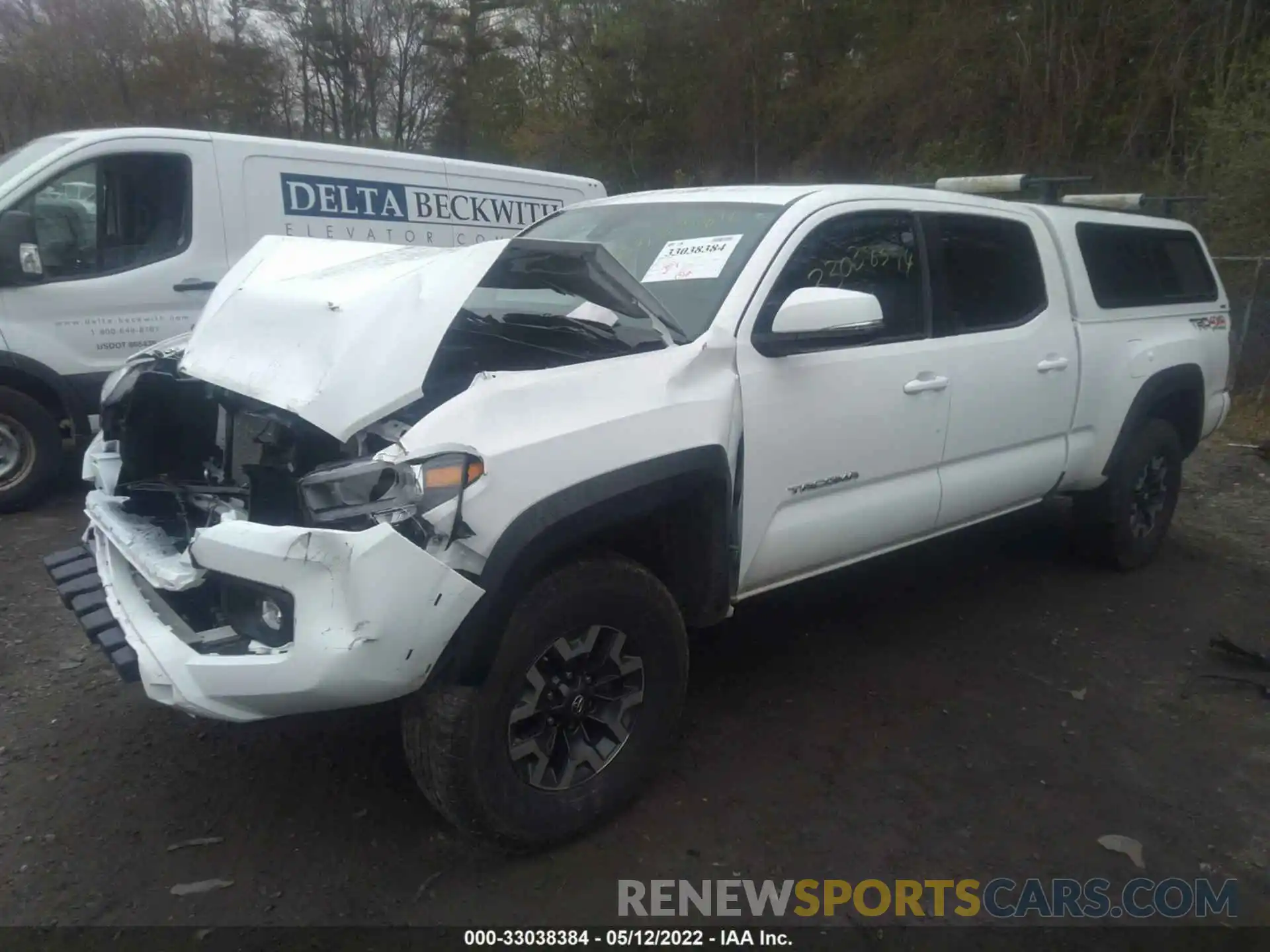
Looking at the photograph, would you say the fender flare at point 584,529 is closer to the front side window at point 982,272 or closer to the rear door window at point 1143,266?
the front side window at point 982,272

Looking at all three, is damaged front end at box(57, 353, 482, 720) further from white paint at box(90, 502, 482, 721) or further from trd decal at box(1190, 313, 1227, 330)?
trd decal at box(1190, 313, 1227, 330)

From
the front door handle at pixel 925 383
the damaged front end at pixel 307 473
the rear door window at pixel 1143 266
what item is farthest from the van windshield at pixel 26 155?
the rear door window at pixel 1143 266

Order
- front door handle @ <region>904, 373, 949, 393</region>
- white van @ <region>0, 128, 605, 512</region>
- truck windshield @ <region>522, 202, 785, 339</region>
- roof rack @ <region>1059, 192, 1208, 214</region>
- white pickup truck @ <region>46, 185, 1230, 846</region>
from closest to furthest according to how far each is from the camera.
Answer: white pickup truck @ <region>46, 185, 1230, 846</region>, truck windshield @ <region>522, 202, 785, 339</region>, front door handle @ <region>904, 373, 949, 393</region>, roof rack @ <region>1059, 192, 1208, 214</region>, white van @ <region>0, 128, 605, 512</region>

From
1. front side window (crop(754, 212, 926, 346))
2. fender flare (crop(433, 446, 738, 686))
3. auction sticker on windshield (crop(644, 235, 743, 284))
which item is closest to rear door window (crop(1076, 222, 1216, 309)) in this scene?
front side window (crop(754, 212, 926, 346))

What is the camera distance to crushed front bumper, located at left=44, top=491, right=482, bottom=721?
2268mm

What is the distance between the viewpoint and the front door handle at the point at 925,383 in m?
3.66

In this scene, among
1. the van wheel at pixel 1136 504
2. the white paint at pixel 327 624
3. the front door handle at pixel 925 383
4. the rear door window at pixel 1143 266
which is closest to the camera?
the white paint at pixel 327 624

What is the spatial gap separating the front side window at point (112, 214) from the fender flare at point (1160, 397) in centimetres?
554

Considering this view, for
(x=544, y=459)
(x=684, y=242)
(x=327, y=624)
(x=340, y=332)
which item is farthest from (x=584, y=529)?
(x=684, y=242)

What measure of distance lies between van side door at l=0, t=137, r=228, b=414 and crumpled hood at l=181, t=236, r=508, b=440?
3.29 m

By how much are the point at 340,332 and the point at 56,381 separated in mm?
4150

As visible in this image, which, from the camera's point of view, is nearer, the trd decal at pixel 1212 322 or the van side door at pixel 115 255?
the trd decal at pixel 1212 322

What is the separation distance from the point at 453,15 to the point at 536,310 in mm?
28638

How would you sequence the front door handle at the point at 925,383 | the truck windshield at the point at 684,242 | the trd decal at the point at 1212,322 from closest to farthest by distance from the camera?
the truck windshield at the point at 684,242
the front door handle at the point at 925,383
the trd decal at the point at 1212,322
